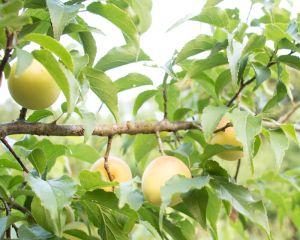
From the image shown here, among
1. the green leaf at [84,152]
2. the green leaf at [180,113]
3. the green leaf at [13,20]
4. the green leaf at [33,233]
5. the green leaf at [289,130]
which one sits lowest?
the green leaf at [33,233]

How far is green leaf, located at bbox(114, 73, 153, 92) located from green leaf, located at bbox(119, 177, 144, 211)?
0.76 feet

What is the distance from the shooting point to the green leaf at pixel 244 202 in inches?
25.2

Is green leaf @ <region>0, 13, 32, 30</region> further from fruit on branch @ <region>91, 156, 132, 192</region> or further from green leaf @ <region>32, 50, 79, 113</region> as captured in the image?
fruit on branch @ <region>91, 156, 132, 192</region>

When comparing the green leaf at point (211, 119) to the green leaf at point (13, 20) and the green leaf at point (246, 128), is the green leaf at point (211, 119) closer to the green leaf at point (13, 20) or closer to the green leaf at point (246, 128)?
the green leaf at point (246, 128)

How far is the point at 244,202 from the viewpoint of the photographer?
65cm

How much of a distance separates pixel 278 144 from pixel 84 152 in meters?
0.39

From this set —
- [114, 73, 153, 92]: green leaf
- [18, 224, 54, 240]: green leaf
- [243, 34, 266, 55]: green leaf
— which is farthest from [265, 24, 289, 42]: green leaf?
[18, 224, 54, 240]: green leaf

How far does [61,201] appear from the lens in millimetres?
531

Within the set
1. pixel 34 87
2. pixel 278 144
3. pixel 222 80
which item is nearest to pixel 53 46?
pixel 34 87

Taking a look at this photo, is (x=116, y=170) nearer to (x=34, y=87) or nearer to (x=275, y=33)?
(x=34, y=87)

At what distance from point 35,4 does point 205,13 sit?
278mm

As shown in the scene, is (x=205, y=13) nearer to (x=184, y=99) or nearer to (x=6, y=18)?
(x=6, y=18)

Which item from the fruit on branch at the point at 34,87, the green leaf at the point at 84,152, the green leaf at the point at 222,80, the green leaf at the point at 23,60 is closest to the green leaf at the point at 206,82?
the green leaf at the point at 222,80

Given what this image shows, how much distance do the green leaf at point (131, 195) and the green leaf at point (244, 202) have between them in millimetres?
109
